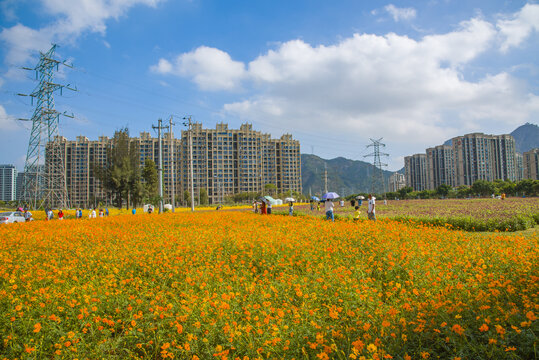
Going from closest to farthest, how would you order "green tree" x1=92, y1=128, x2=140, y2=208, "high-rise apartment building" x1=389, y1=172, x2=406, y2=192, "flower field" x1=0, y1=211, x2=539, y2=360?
"flower field" x1=0, y1=211, x2=539, y2=360
"green tree" x1=92, y1=128, x2=140, y2=208
"high-rise apartment building" x1=389, y1=172, x2=406, y2=192

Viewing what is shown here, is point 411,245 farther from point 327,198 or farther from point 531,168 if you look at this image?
point 531,168

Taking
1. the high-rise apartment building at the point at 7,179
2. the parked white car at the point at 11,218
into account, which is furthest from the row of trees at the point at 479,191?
the high-rise apartment building at the point at 7,179

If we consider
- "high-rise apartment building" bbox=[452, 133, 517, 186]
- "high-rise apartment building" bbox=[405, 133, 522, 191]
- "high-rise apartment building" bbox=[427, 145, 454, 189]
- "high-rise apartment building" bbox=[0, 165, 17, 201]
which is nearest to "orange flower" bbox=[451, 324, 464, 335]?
"high-rise apartment building" bbox=[405, 133, 522, 191]

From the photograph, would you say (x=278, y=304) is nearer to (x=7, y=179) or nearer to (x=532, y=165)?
(x=532, y=165)

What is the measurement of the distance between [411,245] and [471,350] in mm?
4518

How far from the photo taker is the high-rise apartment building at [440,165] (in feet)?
400

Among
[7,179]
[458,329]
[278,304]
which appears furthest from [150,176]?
[7,179]

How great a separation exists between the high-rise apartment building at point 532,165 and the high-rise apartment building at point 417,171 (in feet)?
108

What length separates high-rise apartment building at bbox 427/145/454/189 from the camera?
12181cm

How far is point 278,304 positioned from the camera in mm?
4324

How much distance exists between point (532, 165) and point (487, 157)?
1268cm

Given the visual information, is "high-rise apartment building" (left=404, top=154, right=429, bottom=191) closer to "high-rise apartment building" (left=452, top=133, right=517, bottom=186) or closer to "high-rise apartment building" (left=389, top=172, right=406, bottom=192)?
"high-rise apartment building" (left=389, top=172, right=406, bottom=192)

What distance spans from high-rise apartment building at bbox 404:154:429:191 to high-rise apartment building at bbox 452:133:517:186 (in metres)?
21.8

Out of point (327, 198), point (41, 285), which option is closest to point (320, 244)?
point (41, 285)
